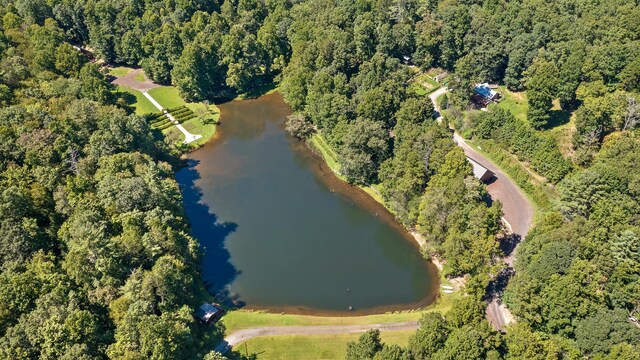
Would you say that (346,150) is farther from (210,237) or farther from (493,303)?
(493,303)

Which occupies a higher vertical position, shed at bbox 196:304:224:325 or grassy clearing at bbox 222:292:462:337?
shed at bbox 196:304:224:325

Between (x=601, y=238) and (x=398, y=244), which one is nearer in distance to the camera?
(x=601, y=238)

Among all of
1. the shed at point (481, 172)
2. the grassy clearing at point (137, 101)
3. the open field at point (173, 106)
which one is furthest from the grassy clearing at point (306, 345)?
the grassy clearing at point (137, 101)

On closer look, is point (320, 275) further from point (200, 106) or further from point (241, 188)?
point (200, 106)

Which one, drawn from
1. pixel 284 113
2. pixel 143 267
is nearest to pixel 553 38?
pixel 284 113

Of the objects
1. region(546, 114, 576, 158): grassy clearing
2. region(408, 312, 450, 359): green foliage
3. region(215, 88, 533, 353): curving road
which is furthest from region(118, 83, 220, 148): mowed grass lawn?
region(546, 114, 576, 158): grassy clearing

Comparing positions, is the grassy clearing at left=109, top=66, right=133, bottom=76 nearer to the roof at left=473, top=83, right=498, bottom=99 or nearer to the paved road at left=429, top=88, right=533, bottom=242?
the roof at left=473, top=83, right=498, bottom=99

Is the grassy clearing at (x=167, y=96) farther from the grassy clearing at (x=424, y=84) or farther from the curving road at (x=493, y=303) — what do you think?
the curving road at (x=493, y=303)

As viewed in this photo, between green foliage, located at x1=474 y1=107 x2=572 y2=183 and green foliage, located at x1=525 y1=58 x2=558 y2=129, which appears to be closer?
green foliage, located at x1=474 y1=107 x2=572 y2=183

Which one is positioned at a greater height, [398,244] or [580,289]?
[580,289]
